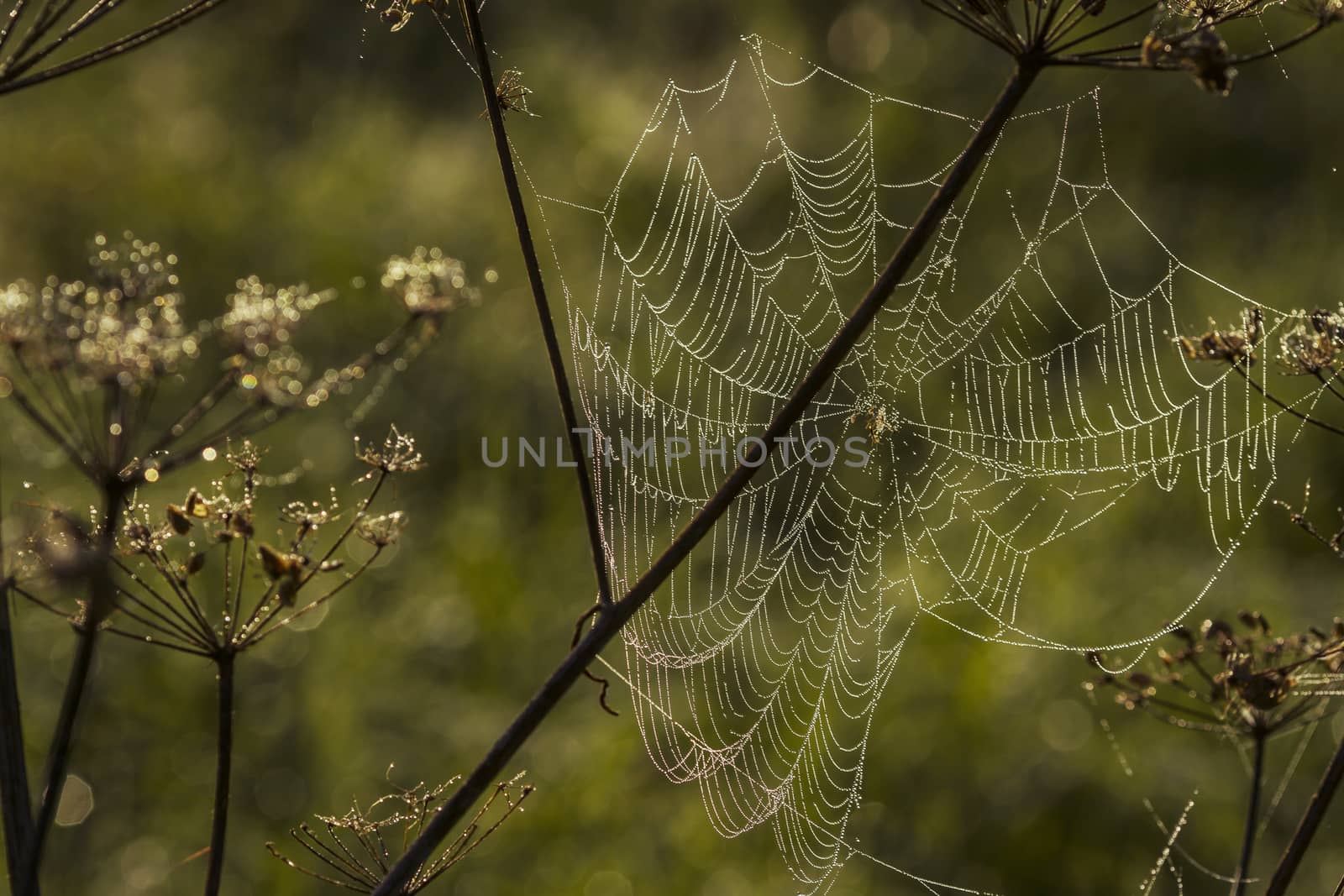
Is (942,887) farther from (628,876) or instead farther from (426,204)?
(426,204)

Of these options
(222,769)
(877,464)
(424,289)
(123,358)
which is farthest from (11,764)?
(877,464)

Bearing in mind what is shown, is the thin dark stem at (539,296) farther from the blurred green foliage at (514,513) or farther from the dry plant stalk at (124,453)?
the blurred green foliage at (514,513)

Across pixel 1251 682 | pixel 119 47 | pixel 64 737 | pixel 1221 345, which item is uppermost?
pixel 119 47

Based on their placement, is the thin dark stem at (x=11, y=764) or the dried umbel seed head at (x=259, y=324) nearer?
the thin dark stem at (x=11, y=764)

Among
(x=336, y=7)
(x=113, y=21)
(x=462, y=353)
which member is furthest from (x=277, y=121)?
(x=462, y=353)

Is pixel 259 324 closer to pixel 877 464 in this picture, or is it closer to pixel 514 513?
pixel 877 464

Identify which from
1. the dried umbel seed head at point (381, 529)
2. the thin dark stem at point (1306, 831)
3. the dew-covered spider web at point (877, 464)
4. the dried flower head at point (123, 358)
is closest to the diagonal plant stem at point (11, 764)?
the dried flower head at point (123, 358)
